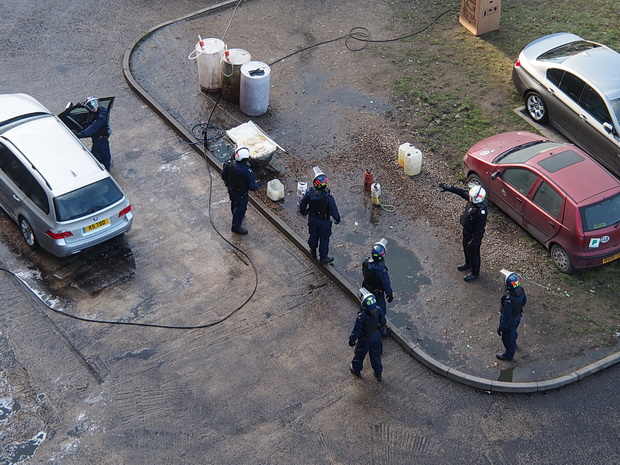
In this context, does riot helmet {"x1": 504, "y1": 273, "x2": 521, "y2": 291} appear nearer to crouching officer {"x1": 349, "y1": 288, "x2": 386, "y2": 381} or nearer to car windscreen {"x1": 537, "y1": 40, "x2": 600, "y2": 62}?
crouching officer {"x1": 349, "y1": 288, "x2": 386, "y2": 381}

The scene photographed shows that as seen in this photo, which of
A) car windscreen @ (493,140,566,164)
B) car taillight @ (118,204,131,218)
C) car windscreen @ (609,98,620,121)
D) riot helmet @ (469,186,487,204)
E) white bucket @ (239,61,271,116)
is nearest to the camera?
riot helmet @ (469,186,487,204)

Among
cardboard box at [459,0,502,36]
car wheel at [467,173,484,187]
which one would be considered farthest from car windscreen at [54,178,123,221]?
cardboard box at [459,0,502,36]

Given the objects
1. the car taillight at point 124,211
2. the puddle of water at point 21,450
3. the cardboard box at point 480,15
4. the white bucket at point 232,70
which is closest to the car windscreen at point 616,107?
the cardboard box at point 480,15

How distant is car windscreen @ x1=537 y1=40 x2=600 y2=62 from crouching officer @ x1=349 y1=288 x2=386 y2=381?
804 cm

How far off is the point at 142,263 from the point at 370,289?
13.4 ft

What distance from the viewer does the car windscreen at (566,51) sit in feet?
48.8

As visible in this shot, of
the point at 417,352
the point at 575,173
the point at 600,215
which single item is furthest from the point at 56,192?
the point at 600,215

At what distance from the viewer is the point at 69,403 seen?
9922 mm

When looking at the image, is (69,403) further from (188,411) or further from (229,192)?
(229,192)

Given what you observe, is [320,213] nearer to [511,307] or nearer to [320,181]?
[320,181]

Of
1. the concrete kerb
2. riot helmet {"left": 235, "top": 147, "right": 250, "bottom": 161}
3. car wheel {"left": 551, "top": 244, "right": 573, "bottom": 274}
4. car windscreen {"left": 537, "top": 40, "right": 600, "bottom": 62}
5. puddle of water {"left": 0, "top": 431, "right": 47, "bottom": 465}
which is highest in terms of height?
car windscreen {"left": 537, "top": 40, "right": 600, "bottom": 62}

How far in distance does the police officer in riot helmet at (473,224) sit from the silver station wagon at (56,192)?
566cm

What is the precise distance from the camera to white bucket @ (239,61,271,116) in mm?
14852

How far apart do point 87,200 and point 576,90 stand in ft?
31.6
